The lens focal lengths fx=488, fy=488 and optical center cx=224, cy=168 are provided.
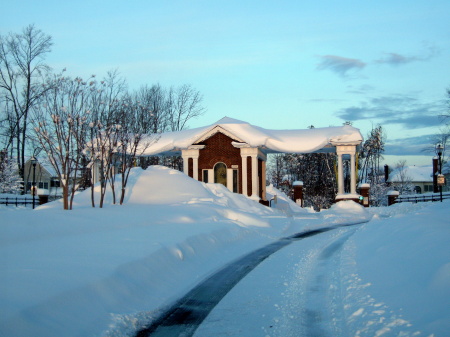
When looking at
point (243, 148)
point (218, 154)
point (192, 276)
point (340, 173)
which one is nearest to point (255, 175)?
point (243, 148)

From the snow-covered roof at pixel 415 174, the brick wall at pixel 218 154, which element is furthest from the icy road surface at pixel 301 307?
the snow-covered roof at pixel 415 174

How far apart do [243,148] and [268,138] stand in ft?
5.93

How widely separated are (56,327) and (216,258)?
22.8 feet

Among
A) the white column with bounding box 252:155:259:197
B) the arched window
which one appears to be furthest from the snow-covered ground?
the arched window

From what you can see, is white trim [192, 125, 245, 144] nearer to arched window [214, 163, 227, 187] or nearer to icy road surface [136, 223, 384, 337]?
arched window [214, 163, 227, 187]

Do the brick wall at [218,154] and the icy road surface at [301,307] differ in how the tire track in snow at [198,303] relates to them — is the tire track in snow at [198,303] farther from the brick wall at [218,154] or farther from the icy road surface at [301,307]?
the brick wall at [218,154]

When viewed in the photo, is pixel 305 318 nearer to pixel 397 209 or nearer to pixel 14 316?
pixel 14 316

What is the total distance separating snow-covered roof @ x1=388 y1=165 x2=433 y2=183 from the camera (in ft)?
250

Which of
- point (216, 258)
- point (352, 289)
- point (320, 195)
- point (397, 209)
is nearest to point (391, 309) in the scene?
point (352, 289)

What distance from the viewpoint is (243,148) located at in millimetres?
32844

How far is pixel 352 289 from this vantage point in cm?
807

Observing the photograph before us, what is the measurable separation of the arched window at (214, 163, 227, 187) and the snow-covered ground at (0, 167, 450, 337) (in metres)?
18.0

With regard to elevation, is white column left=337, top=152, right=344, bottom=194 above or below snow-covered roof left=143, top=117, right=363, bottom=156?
below

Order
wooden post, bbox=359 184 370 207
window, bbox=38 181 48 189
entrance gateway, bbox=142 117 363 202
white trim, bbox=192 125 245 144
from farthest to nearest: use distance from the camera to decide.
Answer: window, bbox=38 181 48 189
wooden post, bbox=359 184 370 207
white trim, bbox=192 125 245 144
entrance gateway, bbox=142 117 363 202
